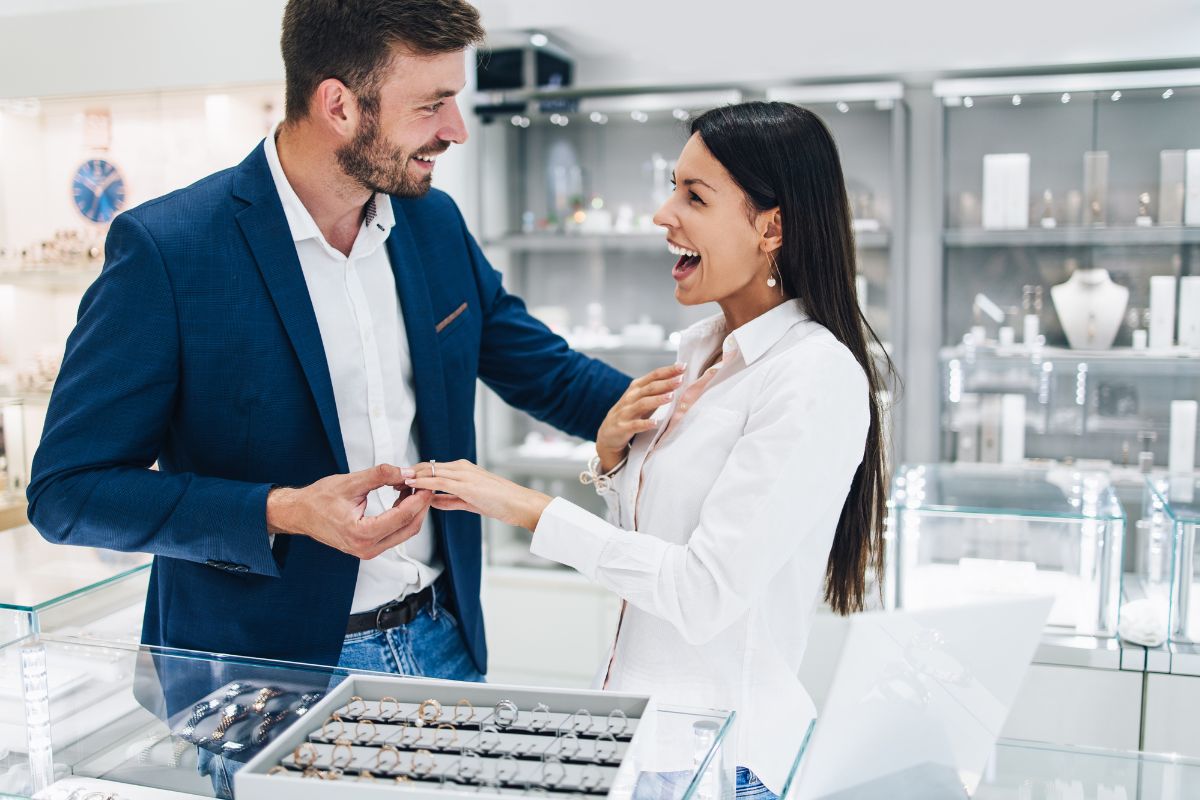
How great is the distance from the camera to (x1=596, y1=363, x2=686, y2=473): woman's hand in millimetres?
1762

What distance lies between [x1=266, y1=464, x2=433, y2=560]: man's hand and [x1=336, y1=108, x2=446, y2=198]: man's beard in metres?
0.52

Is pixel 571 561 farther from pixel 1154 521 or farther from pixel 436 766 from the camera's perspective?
pixel 1154 521

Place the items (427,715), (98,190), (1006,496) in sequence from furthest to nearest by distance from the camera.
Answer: (98,190)
(1006,496)
(427,715)

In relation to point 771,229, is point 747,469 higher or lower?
lower

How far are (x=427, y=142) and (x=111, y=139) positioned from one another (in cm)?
297

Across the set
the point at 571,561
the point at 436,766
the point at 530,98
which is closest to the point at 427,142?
the point at 571,561

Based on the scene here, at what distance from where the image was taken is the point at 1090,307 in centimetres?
405

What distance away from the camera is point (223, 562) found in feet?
5.12

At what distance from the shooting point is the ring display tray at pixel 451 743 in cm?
105

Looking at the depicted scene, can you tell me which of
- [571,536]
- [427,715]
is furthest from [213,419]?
[427,715]

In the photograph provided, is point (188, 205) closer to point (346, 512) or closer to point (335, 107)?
point (335, 107)

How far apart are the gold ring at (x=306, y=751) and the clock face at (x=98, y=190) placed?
3663mm

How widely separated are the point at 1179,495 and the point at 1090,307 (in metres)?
1.52

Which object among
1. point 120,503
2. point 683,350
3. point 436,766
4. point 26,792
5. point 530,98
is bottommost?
point 26,792
